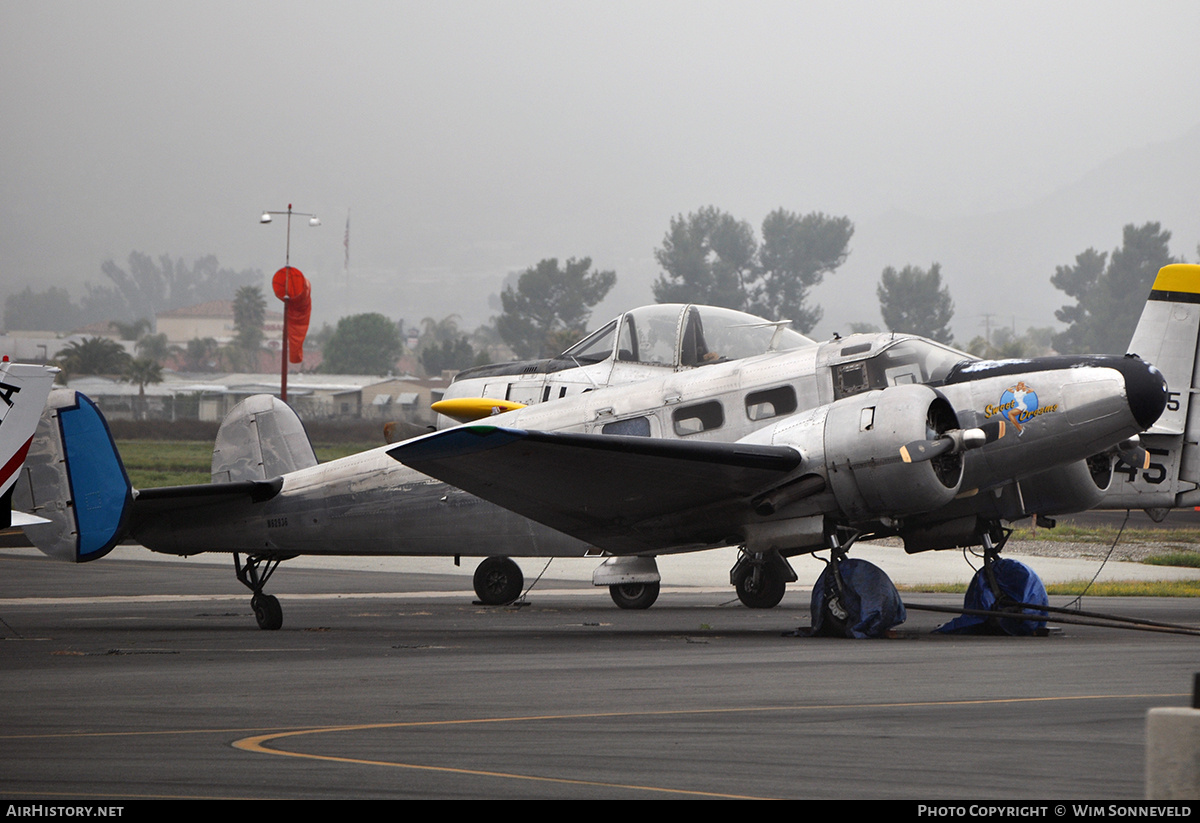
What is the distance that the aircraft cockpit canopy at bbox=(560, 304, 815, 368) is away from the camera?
18.0 meters

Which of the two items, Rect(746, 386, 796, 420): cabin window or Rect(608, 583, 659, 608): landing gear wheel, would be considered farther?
Rect(608, 583, 659, 608): landing gear wheel

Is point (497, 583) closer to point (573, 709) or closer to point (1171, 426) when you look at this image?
point (1171, 426)

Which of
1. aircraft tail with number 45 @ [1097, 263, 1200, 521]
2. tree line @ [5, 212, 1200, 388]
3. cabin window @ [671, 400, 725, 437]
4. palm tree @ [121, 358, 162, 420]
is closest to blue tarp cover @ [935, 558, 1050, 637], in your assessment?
cabin window @ [671, 400, 725, 437]

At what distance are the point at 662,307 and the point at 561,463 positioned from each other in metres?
5.98

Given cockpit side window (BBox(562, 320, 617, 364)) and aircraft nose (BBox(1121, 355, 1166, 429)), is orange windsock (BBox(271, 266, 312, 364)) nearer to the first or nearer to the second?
cockpit side window (BBox(562, 320, 617, 364))

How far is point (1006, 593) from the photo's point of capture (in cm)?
1460

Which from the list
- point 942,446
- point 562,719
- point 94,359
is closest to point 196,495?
point 942,446

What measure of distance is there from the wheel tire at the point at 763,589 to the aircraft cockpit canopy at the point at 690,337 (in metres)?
3.24

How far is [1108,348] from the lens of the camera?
165000mm

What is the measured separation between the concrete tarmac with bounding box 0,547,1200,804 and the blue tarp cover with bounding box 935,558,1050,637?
0.51 m

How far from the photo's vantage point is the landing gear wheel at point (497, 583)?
20.0 m

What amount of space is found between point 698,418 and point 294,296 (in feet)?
Answer: 127

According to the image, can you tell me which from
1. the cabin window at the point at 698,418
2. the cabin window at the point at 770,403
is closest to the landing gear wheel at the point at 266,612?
the cabin window at the point at 698,418

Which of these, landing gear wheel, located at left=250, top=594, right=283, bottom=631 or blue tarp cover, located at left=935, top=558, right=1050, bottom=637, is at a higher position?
blue tarp cover, located at left=935, top=558, right=1050, bottom=637
